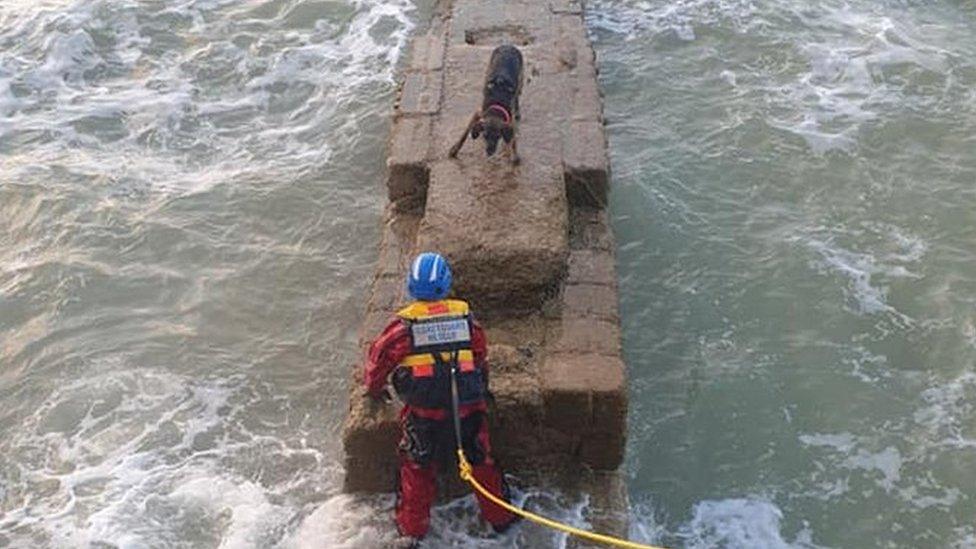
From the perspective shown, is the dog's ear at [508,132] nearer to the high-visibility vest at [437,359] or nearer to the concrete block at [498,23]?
the high-visibility vest at [437,359]

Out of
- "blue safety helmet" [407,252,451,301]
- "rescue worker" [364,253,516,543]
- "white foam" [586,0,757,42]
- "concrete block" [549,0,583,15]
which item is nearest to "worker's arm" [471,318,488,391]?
"rescue worker" [364,253,516,543]

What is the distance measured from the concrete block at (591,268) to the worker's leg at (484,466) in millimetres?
1349

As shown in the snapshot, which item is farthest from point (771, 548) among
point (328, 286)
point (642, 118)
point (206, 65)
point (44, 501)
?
point (206, 65)

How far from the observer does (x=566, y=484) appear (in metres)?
5.72

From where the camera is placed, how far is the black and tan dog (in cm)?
668

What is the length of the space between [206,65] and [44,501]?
629cm

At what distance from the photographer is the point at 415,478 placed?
17.3ft

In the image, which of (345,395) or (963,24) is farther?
(963,24)

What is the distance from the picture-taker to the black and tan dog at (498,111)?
6676 mm

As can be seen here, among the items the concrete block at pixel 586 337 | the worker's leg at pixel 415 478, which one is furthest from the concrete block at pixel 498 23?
the worker's leg at pixel 415 478

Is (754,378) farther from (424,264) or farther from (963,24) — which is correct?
(963,24)

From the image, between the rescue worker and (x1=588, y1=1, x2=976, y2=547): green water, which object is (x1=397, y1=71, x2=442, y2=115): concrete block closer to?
(x1=588, y1=1, x2=976, y2=547): green water

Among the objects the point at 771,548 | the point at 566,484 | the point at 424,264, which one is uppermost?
the point at 424,264

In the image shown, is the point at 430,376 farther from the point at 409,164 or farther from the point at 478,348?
the point at 409,164
